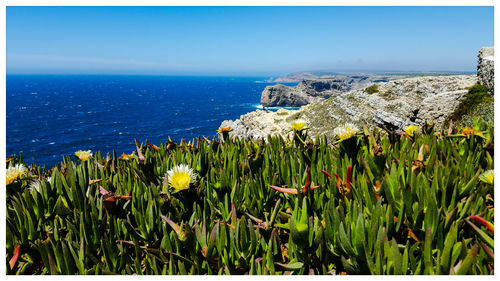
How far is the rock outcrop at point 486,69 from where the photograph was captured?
6.79 metres

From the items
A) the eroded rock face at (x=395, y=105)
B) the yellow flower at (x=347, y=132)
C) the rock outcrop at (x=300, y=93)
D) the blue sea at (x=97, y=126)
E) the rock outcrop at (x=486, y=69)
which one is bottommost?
the blue sea at (x=97, y=126)

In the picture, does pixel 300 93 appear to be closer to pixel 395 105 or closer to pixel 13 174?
pixel 395 105

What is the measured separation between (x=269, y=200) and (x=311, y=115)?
8.85m

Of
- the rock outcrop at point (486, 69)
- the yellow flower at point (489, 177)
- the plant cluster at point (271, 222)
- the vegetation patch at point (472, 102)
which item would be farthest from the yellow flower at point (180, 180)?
the rock outcrop at point (486, 69)

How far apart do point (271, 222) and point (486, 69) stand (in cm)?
775

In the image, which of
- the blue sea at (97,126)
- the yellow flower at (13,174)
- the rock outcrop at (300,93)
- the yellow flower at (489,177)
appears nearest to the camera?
the yellow flower at (489,177)

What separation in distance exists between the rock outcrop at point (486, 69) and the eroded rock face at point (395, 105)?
0.43m

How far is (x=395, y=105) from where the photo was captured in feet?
27.7

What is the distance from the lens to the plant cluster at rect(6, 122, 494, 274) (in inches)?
47.1

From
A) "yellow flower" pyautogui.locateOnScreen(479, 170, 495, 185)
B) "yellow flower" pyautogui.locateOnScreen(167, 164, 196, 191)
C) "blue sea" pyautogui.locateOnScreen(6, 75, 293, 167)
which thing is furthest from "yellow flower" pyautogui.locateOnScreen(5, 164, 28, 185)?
"blue sea" pyautogui.locateOnScreen(6, 75, 293, 167)

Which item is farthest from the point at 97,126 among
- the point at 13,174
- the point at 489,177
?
the point at 489,177

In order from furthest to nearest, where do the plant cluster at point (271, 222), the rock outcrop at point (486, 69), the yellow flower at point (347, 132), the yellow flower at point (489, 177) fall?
1. the rock outcrop at point (486, 69)
2. the yellow flower at point (347, 132)
3. the yellow flower at point (489, 177)
4. the plant cluster at point (271, 222)

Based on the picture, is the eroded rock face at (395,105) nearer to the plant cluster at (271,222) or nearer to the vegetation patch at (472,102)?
the vegetation patch at (472,102)

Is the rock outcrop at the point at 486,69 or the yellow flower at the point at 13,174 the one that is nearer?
the yellow flower at the point at 13,174
